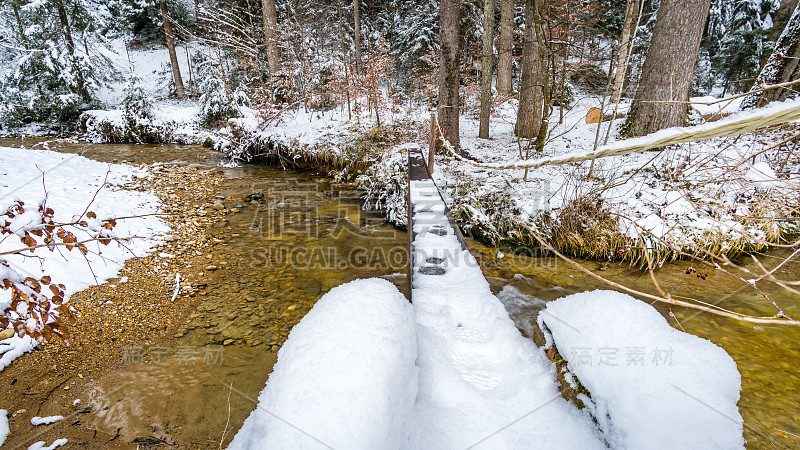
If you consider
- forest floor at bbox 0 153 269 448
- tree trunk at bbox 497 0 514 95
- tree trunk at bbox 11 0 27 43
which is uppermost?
tree trunk at bbox 11 0 27 43

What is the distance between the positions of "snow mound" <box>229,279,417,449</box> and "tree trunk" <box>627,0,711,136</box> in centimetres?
661

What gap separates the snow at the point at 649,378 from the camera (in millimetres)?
1491

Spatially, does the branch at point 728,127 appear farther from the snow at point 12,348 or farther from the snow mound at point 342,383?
the snow at point 12,348

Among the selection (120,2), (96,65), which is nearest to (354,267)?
(96,65)

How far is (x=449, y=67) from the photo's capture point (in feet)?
22.1

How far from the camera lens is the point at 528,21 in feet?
27.8

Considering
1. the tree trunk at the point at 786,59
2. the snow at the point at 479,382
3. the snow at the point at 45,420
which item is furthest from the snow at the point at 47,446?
the tree trunk at the point at 786,59

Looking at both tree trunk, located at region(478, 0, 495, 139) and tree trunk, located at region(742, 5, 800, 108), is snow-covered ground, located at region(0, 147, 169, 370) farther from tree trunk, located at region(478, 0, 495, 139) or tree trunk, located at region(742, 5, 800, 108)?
tree trunk, located at region(742, 5, 800, 108)

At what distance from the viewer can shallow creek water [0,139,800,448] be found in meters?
2.67

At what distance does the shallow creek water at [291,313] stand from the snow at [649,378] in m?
1.86

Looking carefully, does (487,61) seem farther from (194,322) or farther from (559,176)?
(194,322)

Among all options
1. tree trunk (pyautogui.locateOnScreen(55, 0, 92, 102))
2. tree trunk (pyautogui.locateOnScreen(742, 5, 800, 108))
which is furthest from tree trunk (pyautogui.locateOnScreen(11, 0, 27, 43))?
tree trunk (pyautogui.locateOnScreen(742, 5, 800, 108))

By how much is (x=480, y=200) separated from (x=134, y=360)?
5.09 metres

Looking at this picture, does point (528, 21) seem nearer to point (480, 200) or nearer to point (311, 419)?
point (480, 200)
